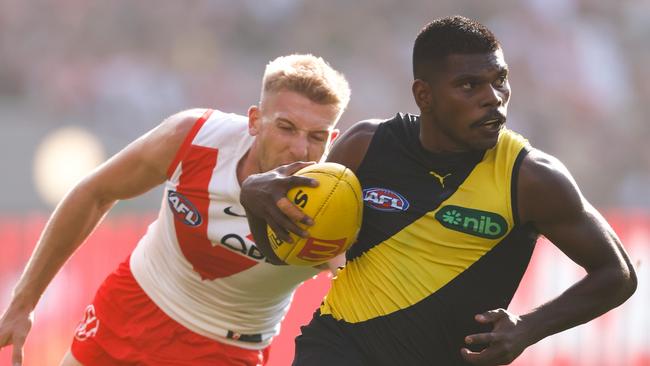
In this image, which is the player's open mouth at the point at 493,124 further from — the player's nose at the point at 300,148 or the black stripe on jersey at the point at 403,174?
the player's nose at the point at 300,148

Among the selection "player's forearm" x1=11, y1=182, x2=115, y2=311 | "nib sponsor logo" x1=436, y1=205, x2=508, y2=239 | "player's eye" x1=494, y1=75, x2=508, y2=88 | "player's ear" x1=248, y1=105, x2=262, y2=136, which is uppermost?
"player's eye" x1=494, y1=75, x2=508, y2=88

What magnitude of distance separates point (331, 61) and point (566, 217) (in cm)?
1205

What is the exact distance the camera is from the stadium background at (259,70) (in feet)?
47.7

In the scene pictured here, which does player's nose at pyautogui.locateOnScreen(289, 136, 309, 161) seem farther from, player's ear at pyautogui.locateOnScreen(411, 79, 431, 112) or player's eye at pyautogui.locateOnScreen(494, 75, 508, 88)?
player's eye at pyautogui.locateOnScreen(494, 75, 508, 88)

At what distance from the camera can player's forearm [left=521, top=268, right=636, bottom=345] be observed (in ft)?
14.1

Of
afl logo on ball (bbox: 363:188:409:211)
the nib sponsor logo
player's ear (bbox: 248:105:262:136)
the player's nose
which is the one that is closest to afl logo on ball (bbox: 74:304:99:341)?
player's ear (bbox: 248:105:262:136)

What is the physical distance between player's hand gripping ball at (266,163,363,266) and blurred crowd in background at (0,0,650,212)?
10.4m

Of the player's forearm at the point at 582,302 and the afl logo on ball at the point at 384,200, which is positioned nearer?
the player's forearm at the point at 582,302

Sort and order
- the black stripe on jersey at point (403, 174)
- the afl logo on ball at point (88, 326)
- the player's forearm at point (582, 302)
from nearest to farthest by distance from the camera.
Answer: the player's forearm at point (582, 302) < the black stripe on jersey at point (403, 174) < the afl logo on ball at point (88, 326)

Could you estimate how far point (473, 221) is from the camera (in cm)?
452

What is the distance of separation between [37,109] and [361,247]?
1097 centimetres

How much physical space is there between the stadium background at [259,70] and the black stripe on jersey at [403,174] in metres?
9.09

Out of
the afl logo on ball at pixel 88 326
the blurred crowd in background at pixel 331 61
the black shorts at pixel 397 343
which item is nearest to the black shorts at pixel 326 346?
the black shorts at pixel 397 343

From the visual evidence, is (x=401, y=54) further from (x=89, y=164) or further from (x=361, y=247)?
(x=361, y=247)
